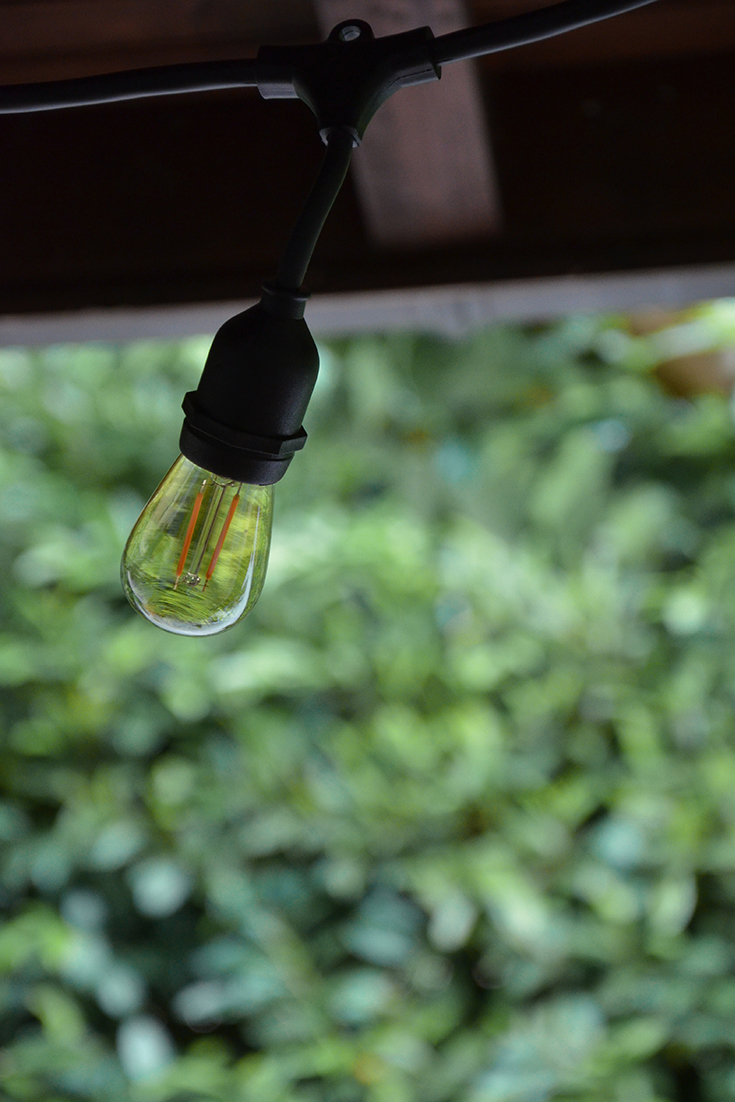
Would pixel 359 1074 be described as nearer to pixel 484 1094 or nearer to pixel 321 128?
pixel 484 1094

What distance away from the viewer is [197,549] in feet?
1.60

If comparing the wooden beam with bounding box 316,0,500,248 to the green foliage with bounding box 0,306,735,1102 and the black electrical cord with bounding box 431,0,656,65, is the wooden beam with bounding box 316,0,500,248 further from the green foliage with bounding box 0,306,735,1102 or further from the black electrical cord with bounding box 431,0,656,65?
the green foliage with bounding box 0,306,735,1102

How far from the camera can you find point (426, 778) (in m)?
1.74

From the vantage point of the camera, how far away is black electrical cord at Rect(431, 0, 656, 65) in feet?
1.32

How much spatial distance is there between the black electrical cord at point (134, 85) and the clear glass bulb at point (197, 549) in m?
0.17

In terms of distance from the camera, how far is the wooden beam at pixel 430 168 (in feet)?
2.43

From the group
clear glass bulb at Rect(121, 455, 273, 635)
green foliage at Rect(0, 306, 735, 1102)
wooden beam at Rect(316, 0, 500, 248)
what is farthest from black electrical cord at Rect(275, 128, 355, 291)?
green foliage at Rect(0, 306, 735, 1102)

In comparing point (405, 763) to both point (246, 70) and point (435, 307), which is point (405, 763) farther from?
point (246, 70)

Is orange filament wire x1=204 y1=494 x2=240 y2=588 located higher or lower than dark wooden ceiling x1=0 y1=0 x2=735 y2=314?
lower

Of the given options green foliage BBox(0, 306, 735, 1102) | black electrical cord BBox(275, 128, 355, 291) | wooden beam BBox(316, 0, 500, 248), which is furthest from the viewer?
green foliage BBox(0, 306, 735, 1102)

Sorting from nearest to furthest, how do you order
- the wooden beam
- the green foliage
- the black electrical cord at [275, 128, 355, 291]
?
the black electrical cord at [275, 128, 355, 291] → the wooden beam → the green foliage

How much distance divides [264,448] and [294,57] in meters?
0.16

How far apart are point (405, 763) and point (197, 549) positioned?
1.30 metres

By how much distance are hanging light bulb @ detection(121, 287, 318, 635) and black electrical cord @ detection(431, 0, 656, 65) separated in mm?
116
